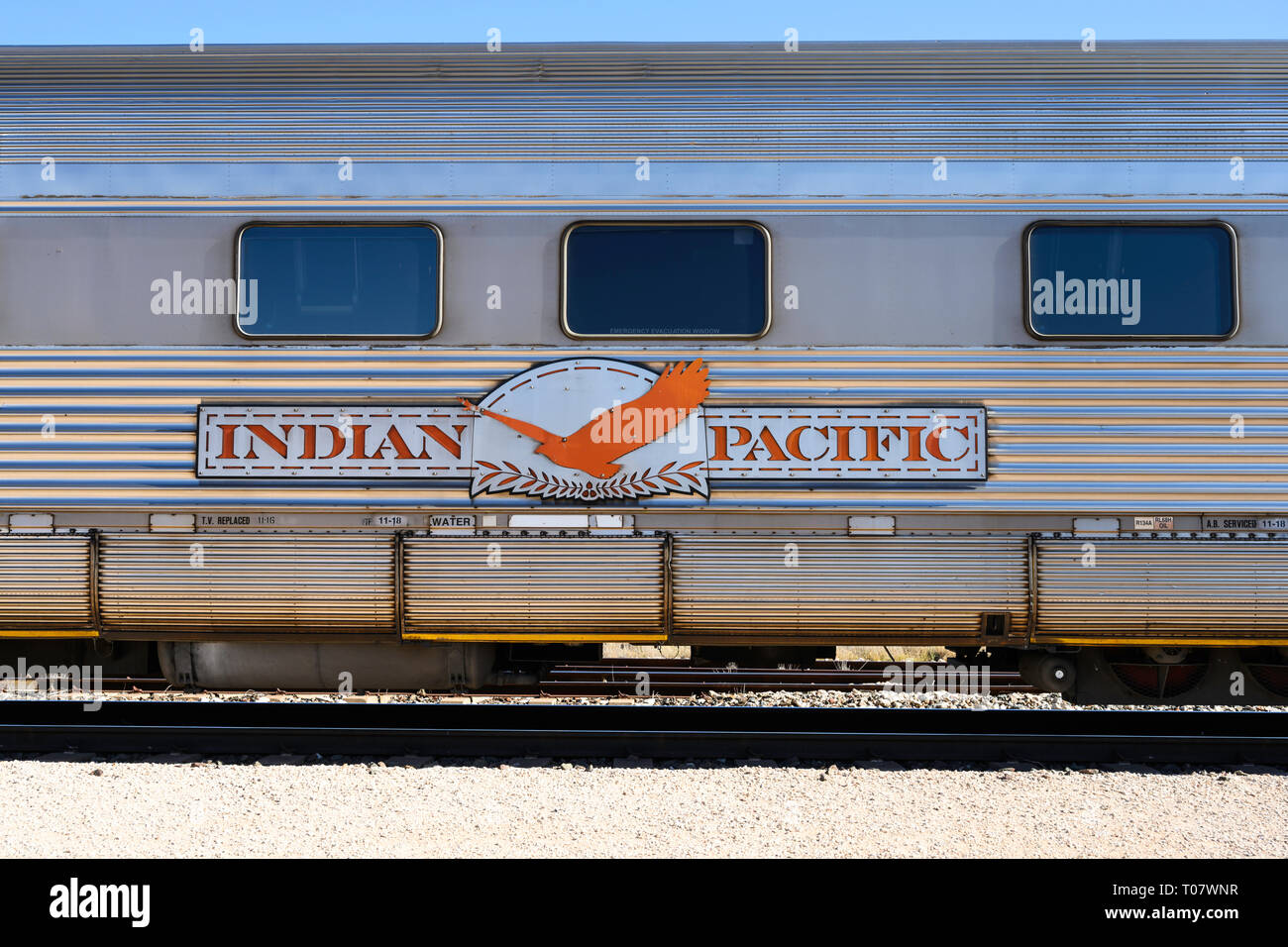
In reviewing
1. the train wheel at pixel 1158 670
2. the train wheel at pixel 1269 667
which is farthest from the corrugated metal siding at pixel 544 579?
the train wheel at pixel 1269 667

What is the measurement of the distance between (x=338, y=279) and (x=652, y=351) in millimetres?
1876

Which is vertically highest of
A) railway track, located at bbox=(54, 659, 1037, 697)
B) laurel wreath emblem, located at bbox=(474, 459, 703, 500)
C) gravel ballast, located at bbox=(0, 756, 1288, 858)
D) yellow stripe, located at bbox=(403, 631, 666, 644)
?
laurel wreath emblem, located at bbox=(474, 459, 703, 500)

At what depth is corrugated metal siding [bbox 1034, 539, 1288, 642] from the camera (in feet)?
18.1

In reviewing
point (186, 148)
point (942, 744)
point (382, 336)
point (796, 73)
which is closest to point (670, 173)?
point (796, 73)

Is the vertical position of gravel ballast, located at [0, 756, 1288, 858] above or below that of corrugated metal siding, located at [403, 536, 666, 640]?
below

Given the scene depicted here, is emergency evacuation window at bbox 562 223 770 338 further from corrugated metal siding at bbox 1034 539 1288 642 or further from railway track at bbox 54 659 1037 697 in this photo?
corrugated metal siding at bbox 1034 539 1288 642

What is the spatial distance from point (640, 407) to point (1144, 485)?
9.44 ft

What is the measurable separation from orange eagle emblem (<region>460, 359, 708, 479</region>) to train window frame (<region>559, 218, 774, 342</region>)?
0.25 m

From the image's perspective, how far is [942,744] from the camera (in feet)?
19.4
